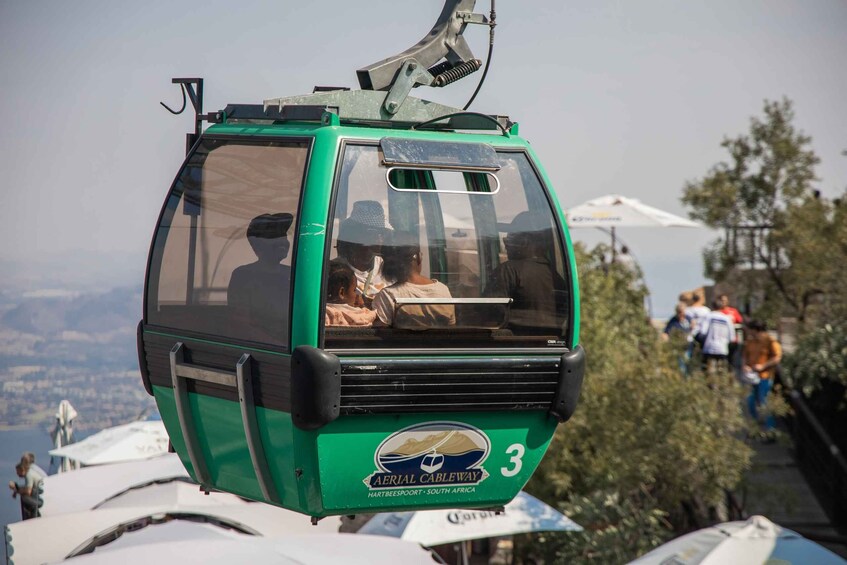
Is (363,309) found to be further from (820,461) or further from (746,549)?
(820,461)

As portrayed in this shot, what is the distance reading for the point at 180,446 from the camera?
6.27m

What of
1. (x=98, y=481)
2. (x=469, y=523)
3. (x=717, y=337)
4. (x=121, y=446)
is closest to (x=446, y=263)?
(x=469, y=523)

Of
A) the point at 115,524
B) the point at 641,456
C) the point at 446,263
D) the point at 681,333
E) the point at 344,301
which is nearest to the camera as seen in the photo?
the point at 344,301

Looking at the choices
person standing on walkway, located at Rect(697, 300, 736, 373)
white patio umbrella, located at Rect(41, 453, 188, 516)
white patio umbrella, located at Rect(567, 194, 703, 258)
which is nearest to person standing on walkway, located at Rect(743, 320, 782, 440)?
person standing on walkway, located at Rect(697, 300, 736, 373)

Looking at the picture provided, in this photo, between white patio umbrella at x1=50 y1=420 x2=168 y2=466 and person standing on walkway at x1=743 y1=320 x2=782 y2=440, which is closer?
person standing on walkway at x1=743 y1=320 x2=782 y2=440

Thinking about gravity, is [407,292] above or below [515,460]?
above

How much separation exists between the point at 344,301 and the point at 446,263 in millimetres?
549

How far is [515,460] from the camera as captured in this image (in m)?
5.77

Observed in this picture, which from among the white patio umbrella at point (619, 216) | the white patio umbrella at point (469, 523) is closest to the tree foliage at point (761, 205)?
the white patio umbrella at point (619, 216)

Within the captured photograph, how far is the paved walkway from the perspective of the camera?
13500mm

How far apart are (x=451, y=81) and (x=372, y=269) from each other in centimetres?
145

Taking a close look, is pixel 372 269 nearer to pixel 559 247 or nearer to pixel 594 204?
pixel 559 247

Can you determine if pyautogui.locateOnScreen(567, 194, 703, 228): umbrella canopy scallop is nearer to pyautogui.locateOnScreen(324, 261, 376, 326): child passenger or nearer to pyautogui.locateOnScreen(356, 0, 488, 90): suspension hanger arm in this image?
pyautogui.locateOnScreen(356, 0, 488, 90): suspension hanger arm

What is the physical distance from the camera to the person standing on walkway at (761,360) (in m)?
14.6
